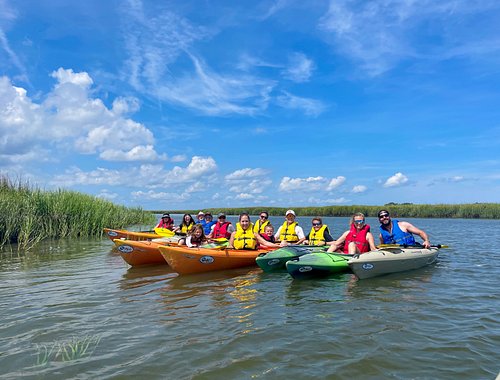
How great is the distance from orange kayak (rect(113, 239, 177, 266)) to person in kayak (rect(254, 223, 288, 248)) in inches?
99.9

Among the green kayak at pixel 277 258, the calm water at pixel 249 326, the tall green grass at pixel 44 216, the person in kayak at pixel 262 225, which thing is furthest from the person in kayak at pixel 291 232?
the tall green grass at pixel 44 216

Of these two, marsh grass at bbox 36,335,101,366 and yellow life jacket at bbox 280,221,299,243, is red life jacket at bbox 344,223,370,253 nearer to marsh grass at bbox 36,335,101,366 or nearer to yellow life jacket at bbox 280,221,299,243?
yellow life jacket at bbox 280,221,299,243

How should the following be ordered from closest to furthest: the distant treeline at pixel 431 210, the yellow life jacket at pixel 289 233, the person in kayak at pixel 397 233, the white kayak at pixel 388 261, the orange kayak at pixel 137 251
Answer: the white kayak at pixel 388 261, the person in kayak at pixel 397 233, the orange kayak at pixel 137 251, the yellow life jacket at pixel 289 233, the distant treeline at pixel 431 210

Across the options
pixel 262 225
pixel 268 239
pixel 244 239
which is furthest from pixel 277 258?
pixel 262 225

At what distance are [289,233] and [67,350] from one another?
276 inches

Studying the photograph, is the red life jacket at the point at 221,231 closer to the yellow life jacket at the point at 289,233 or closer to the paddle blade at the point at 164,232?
the yellow life jacket at the point at 289,233

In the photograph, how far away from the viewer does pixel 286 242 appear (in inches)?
401

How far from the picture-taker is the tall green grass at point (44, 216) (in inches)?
491

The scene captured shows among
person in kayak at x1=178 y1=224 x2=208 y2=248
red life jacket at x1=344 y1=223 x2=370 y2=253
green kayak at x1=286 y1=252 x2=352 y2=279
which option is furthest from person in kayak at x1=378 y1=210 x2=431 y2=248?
person in kayak at x1=178 y1=224 x2=208 y2=248

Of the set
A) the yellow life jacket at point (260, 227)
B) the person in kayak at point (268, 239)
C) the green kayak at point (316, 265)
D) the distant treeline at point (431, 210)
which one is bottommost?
the green kayak at point (316, 265)

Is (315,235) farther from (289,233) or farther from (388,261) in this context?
(388,261)

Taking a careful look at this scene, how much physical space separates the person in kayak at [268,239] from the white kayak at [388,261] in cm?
286

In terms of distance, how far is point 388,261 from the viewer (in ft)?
25.1

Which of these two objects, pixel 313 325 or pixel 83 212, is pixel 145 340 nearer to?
pixel 313 325
